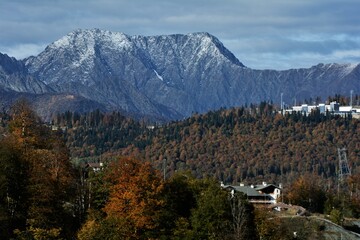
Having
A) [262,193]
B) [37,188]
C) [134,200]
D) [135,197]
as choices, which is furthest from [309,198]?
[37,188]

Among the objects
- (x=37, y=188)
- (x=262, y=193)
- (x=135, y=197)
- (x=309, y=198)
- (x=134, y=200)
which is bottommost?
(x=262, y=193)

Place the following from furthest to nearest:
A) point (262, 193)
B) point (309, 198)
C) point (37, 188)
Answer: point (262, 193) → point (309, 198) → point (37, 188)

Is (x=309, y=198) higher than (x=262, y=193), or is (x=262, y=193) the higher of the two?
(x=309, y=198)

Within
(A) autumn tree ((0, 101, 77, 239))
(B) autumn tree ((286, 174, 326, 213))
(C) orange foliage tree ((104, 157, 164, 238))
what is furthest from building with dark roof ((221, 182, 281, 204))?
(A) autumn tree ((0, 101, 77, 239))

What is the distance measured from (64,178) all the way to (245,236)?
23.4 m

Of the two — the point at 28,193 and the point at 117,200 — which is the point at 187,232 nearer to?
the point at 117,200

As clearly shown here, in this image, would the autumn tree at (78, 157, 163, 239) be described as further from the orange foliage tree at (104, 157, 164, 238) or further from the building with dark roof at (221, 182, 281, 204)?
the building with dark roof at (221, 182, 281, 204)

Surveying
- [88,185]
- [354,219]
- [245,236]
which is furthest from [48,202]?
[354,219]

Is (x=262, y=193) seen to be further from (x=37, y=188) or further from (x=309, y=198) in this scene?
(x=37, y=188)

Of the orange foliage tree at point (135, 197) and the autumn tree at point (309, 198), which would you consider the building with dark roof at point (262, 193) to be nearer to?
the autumn tree at point (309, 198)

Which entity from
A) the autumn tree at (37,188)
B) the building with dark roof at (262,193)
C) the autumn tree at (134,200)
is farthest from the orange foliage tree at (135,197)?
the building with dark roof at (262,193)

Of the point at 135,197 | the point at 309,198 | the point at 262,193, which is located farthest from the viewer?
the point at 262,193

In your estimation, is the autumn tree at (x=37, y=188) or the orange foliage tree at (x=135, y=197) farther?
the orange foliage tree at (x=135, y=197)

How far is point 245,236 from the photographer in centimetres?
8369
